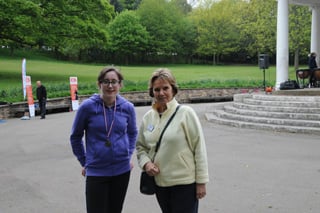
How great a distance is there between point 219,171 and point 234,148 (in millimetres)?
2463

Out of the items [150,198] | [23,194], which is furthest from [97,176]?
[23,194]

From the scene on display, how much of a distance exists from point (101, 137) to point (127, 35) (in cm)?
6264

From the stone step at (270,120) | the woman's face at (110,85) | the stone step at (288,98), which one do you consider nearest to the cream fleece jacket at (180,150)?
the woman's face at (110,85)

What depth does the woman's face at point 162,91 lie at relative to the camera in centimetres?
315

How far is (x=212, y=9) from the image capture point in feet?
234

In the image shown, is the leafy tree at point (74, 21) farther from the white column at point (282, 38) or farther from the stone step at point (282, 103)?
the stone step at point (282, 103)

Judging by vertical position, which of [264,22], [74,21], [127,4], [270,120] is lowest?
[270,120]

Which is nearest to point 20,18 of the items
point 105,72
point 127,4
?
point 105,72

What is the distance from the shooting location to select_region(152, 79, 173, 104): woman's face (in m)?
3.15

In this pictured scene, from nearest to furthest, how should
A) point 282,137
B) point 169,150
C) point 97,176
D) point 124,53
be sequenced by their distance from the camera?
1. point 169,150
2. point 97,176
3. point 282,137
4. point 124,53

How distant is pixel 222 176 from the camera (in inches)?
278

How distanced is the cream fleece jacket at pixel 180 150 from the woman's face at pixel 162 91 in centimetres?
5

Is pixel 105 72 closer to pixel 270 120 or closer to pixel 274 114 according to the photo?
pixel 270 120

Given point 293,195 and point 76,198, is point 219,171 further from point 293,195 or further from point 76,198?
point 76,198
